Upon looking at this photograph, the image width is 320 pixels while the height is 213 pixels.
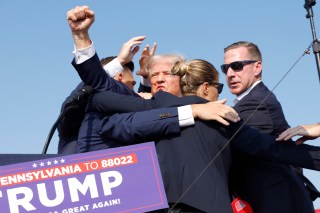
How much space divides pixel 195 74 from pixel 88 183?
1024mm

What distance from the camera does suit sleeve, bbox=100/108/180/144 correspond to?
305 cm

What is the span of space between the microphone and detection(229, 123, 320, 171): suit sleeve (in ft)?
3.18

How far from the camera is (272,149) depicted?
3.23 metres

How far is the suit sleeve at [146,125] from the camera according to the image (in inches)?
120

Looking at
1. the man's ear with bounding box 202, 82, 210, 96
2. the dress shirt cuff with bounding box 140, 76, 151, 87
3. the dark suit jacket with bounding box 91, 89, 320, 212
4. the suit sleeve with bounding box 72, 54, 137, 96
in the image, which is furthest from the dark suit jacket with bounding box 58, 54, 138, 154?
the dress shirt cuff with bounding box 140, 76, 151, 87

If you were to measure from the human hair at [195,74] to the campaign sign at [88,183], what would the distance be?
64cm

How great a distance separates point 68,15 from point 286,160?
1631 millimetres

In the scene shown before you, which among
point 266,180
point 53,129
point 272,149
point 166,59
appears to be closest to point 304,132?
point 272,149

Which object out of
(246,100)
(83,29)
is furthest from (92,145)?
(246,100)

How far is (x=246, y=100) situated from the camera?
3635 millimetres

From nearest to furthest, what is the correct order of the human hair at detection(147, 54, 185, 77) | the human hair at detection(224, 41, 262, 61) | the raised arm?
the raised arm, the human hair at detection(147, 54, 185, 77), the human hair at detection(224, 41, 262, 61)

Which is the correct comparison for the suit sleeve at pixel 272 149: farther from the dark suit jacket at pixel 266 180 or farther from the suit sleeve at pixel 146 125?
the suit sleeve at pixel 146 125

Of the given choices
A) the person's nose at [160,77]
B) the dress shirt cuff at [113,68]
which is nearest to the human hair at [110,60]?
the dress shirt cuff at [113,68]

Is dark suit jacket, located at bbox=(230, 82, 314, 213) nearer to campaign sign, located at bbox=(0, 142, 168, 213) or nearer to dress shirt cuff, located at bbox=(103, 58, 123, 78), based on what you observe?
campaign sign, located at bbox=(0, 142, 168, 213)
